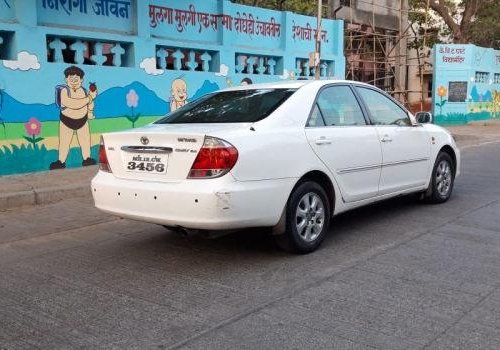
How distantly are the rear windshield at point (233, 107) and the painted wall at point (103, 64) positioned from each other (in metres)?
4.31

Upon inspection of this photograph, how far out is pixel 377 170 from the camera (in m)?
6.25

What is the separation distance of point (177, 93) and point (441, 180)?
5865 mm

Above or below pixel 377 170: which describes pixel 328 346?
below

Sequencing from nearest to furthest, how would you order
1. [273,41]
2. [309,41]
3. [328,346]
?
1. [328,346]
2. [273,41]
3. [309,41]

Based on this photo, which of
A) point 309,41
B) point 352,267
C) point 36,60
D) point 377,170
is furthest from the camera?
point 309,41

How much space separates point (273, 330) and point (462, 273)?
1.95 m

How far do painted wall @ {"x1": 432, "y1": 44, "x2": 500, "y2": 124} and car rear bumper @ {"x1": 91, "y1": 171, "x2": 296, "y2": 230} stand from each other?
64.1 ft

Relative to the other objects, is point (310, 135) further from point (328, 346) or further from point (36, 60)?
point (36, 60)

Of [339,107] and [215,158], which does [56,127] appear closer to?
[339,107]

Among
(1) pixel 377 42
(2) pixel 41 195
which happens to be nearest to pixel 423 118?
(2) pixel 41 195

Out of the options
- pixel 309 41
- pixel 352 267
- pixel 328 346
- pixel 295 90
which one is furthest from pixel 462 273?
pixel 309 41

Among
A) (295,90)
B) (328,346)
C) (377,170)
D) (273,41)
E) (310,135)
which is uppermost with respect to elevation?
(273,41)

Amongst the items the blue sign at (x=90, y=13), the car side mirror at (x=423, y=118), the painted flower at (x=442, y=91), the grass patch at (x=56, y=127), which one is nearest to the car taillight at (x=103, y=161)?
the car side mirror at (x=423, y=118)

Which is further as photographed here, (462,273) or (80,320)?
(462,273)
